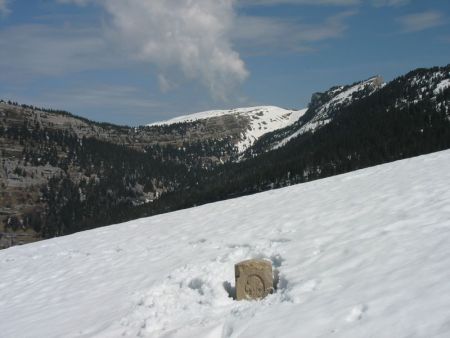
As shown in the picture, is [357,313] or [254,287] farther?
[254,287]

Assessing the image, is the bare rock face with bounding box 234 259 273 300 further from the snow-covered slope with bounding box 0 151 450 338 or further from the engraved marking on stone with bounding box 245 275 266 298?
the snow-covered slope with bounding box 0 151 450 338

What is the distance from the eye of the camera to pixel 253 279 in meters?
9.55

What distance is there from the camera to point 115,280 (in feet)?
46.3

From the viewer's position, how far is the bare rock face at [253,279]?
31.0ft

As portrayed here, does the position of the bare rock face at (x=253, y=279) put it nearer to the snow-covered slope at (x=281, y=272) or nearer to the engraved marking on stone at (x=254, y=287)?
the engraved marking on stone at (x=254, y=287)

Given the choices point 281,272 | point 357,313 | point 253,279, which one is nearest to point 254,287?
point 253,279

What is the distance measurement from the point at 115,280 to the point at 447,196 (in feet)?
34.9

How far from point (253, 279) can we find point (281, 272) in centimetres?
86

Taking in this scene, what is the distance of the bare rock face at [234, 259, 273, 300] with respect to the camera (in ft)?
31.0

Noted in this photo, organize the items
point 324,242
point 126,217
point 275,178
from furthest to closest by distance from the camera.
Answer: point 126,217 → point 275,178 → point 324,242

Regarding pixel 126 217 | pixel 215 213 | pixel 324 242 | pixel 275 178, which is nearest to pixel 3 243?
pixel 126 217

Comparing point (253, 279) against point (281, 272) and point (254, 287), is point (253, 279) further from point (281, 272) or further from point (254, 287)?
point (281, 272)

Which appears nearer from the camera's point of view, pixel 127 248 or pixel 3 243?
pixel 127 248

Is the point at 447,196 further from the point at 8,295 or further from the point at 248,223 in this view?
the point at 8,295
